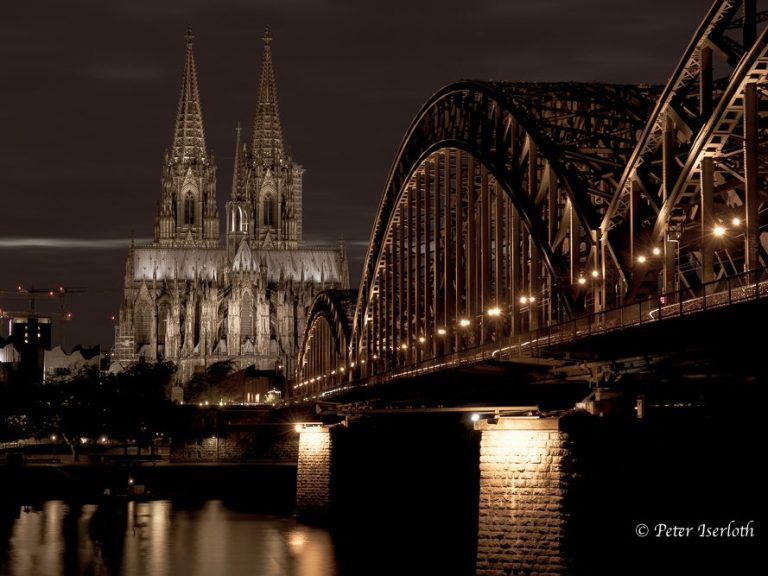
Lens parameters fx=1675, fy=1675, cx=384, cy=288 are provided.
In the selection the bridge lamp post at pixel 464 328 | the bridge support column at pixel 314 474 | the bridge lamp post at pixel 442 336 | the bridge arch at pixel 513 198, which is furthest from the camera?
the bridge support column at pixel 314 474

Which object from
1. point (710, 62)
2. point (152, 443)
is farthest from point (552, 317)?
point (152, 443)

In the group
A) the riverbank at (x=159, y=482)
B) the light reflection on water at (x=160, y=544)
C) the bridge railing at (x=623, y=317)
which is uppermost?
the bridge railing at (x=623, y=317)

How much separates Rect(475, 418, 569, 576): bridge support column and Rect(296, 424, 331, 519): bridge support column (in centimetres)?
4551

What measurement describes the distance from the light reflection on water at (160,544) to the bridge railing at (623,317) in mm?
14161

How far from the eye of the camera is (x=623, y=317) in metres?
43.8

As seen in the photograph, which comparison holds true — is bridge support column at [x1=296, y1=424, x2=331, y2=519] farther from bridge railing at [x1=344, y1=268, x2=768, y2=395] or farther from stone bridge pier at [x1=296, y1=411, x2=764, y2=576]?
bridge railing at [x1=344, y1=268, x2=768, y2=395]

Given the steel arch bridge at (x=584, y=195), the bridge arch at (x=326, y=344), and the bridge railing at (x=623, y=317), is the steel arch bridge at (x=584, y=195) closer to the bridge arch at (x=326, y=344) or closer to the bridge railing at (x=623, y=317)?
the bridge railing at (x=623, y=317)

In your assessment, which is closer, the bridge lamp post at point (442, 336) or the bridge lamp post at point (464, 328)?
the bridge lamp post at point (464, 328)

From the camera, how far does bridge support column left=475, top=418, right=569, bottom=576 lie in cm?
4334

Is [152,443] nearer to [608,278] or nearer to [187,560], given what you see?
[187,560]

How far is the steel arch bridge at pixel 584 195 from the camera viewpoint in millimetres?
41469

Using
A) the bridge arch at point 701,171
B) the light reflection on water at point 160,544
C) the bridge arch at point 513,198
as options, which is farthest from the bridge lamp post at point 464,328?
the bridge arch at point 701,171

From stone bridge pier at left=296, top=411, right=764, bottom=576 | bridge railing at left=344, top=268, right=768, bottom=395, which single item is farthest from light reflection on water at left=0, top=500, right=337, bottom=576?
bridge railing at left=344, top=268, right=768, bottom=395

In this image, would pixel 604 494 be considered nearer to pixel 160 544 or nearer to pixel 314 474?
pixel 160 544
